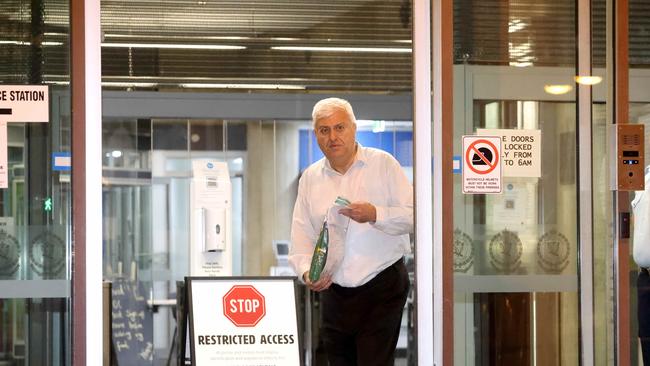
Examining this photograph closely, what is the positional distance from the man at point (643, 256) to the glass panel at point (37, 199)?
Result: 8.62 ft

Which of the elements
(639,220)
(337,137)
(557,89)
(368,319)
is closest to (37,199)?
(337,137)

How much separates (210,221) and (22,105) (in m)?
4.17

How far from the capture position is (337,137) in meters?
4.82

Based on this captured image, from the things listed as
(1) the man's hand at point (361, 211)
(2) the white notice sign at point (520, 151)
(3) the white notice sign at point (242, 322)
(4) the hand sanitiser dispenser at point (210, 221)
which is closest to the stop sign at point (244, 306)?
(3) the white notice sign at point (242, 322)

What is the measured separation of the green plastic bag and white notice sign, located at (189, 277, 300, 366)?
0.16m

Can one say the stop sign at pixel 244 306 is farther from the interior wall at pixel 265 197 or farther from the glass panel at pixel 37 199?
the interior wall at pixel 265 197

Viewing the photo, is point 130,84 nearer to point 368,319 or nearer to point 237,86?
point 237,86

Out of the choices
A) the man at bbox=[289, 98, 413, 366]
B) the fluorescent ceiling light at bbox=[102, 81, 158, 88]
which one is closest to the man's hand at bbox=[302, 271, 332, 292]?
the man at bbox=[289, 98, 413, 366]

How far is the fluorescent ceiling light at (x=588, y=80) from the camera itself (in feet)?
15.1

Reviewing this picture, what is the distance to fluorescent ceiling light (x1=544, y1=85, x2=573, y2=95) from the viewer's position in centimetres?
463

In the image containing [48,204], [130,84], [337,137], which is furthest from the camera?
[130,84]

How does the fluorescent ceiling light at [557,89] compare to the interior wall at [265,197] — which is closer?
the fluorescent ceiling light at [557,89]

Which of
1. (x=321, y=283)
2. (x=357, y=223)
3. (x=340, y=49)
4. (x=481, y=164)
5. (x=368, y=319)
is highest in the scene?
(x=340, y=49)

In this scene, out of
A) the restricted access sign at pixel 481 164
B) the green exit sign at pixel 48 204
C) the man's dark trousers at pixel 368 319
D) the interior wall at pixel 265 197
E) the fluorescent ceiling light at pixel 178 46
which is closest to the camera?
the green exit sign at pixel 48 204
